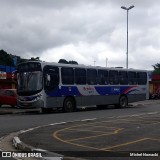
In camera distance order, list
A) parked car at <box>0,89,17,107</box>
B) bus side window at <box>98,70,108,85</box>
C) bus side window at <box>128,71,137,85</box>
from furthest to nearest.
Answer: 1. bus side window at <box>128,71,137,85</box>
2. parked car at <box>0,89,17,107</box>
3. bus side window at <box>98,70,108,85</box>

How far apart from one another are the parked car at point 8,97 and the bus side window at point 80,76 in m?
6.65

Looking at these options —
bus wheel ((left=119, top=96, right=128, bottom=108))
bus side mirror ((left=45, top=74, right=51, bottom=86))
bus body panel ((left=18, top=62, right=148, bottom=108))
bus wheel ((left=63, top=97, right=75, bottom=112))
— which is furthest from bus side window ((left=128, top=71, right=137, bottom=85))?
bus side mirror ((left=45, top=74, right=51, bottom=86))

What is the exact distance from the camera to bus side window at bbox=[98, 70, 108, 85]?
3112 cm

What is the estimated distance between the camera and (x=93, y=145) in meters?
11.9

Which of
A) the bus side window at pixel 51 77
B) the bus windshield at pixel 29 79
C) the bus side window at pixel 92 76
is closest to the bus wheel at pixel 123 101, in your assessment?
the bus side window at pixel 92 76

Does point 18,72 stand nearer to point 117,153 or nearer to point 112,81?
point 112,81

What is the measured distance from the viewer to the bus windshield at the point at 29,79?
86.6ft

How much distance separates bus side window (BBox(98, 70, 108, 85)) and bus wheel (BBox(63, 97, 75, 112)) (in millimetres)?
3399

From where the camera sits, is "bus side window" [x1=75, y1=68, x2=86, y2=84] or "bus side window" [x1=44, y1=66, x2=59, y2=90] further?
"bus side window" [x1=75, y1=68, x2=86, y2=84]

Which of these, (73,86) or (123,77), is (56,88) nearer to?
(73,86)

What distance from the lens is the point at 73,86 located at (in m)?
28.6

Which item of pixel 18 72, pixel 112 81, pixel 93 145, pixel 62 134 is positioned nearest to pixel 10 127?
pixel 62 134

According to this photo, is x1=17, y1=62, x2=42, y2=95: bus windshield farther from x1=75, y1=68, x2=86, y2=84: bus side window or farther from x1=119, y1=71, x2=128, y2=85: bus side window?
x1=119, y1=71, x2=128, y2=85: bus side window

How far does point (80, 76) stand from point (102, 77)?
2.59 m
